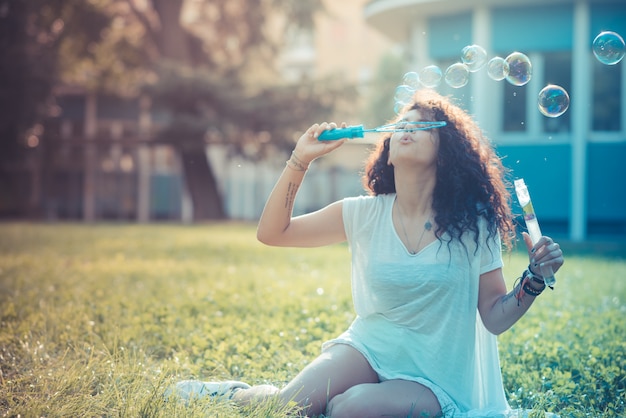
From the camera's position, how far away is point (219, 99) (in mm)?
16719

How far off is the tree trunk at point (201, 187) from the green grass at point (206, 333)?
32.1 feet

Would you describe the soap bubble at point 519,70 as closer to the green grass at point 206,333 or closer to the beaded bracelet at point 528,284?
the green grass at point 206,333

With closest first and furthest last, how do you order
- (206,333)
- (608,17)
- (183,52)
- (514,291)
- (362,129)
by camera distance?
(514,291)
(362,129)
(206,333)
(608,17)
(183,52)

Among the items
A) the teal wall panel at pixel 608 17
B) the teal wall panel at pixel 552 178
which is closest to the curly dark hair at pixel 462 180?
the teal wall panel at pixel 552 178

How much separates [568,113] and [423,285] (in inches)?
433

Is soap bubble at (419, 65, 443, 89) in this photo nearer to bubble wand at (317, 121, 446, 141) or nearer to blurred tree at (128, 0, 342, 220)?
bubble wand at (317, 121, 446, 141)

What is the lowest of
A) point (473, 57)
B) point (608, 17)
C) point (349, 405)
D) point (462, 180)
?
point (349, 405)

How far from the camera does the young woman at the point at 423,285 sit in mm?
2875

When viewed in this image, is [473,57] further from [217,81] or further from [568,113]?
[217,81]

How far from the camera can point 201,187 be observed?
62.2 ft

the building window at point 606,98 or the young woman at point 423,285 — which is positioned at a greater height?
the building window at point 606,98

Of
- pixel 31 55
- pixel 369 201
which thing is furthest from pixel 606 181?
pixel 31 55

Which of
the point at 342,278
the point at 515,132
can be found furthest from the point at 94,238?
the point at 515,132

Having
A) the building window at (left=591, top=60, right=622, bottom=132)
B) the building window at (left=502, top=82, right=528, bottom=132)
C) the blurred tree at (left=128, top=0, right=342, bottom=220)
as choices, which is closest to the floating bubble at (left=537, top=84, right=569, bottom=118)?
the building window at (left=502, top=82, right=528, bottom=132)
